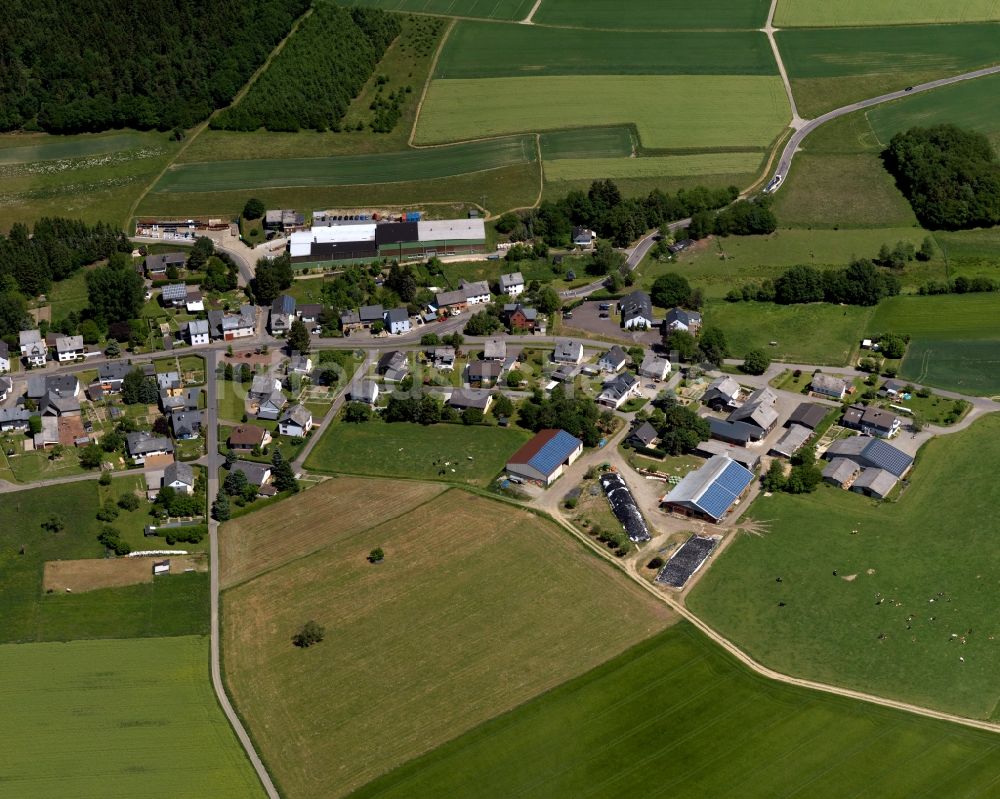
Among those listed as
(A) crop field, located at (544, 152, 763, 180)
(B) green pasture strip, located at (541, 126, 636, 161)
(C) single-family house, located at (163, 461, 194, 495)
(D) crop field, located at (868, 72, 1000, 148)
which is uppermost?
(D) crop field, located at (868, 72, 1000, 148)

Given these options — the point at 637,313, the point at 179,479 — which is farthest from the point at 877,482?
the point at 179,479

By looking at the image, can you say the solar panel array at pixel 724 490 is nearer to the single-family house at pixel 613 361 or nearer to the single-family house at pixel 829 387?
the single-family house at pixel 829 387

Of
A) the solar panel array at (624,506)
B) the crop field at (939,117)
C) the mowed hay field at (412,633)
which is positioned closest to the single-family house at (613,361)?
the solar panel array at (624,506)

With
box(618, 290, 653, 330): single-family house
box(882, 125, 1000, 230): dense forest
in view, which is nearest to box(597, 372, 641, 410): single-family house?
box(618, 290, 653, 330): single-family house

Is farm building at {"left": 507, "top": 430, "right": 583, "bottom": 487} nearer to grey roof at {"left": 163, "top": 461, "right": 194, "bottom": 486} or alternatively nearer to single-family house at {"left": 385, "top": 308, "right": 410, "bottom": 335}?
single-family house at {"left": 385, "top": 308, "right": 410, "bottom": 335}

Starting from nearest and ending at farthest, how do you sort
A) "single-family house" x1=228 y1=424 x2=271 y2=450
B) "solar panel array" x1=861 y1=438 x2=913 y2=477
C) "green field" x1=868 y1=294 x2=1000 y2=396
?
"solar panel array" x1=861 y1=438 x2=913 y2=477, "single-family house" x1=228 y1=424 x2=271 y2=450, "green field" x1=868 y1=294 x2=1000 y2=396

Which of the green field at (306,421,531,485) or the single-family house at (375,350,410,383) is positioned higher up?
the single-family house at (375,350,410,383)

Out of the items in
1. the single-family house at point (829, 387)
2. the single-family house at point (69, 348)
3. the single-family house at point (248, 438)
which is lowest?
the single-family house at point (248, 438)
